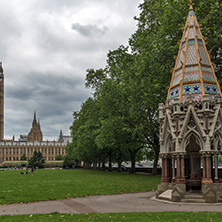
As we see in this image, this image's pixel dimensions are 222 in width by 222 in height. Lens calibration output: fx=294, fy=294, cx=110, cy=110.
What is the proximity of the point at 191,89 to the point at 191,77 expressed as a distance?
0.70 m

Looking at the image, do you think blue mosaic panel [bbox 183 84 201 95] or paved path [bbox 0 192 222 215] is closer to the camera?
paved path [bbox 0 192 222 215]

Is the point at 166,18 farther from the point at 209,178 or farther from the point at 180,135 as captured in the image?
the point at 209,178

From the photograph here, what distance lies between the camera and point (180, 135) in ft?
49.4

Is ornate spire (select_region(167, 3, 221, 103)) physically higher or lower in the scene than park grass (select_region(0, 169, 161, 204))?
higher

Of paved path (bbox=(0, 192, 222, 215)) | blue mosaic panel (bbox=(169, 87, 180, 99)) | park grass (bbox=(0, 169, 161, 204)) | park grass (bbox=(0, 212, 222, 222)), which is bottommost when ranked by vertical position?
park grass (bbox=(0, 169, 161, 204))

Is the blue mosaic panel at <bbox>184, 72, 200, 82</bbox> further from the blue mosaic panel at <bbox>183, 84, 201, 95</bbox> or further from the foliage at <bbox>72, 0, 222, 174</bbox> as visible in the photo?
the foliage at <bbox>72, 0, 222, 174</bbox>

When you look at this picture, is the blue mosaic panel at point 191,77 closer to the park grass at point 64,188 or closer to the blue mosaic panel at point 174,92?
the blue mosaic panel at point 174,92

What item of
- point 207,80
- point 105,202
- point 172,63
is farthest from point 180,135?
point 172,63

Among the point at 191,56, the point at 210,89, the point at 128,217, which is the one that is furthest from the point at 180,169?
the point at 191,56

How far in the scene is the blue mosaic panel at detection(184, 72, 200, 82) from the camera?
1594cm

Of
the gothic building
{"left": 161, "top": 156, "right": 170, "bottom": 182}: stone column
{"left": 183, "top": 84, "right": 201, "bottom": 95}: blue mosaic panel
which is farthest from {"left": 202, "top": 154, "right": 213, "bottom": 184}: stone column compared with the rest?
{"left": 183, "top": 84, "right": 201, "bottom": 95}: blue mosaic panel

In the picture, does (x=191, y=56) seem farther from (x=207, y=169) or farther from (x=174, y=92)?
(x=207, y=169)

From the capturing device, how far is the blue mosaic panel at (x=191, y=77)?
15938mm

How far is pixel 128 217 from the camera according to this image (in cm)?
1070
